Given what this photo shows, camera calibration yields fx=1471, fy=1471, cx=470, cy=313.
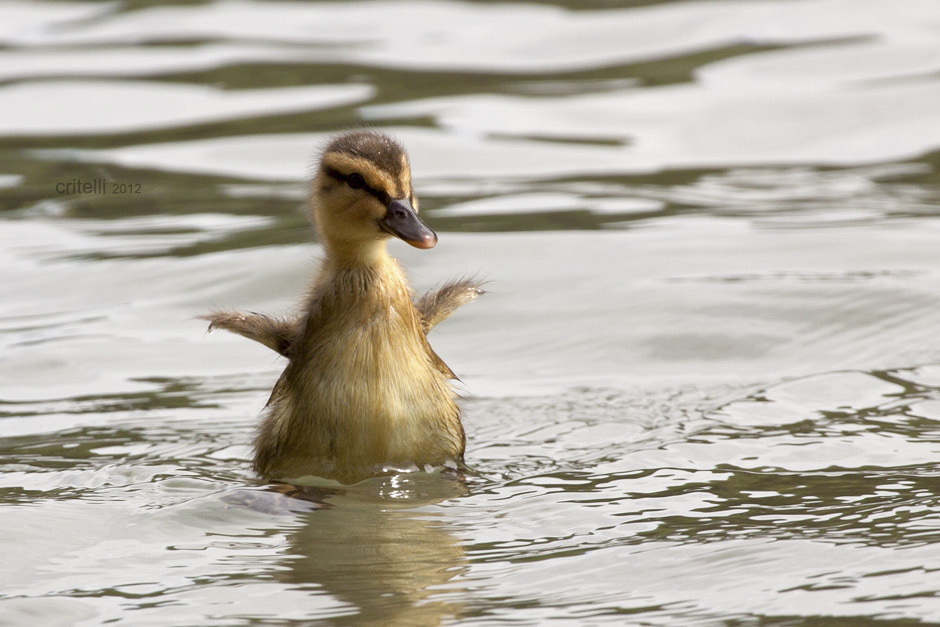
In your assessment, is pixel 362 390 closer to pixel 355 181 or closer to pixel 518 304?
pixel 355 181

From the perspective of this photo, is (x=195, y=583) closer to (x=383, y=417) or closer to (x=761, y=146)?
(x=383, y=417)

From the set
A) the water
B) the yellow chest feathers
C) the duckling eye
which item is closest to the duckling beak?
the duckling eye

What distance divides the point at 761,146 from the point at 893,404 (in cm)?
619

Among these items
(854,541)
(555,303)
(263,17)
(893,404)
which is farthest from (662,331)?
(263,17)

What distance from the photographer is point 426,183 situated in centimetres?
1190

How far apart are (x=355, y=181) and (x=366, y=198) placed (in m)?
0.11

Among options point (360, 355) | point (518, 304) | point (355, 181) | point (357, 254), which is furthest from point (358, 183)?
point (518, 304)

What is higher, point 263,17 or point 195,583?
point 263,17

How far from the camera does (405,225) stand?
18.8ft

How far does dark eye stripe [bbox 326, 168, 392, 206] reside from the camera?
19.0 feet

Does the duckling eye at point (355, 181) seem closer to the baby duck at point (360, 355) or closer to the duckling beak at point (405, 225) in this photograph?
the baby duck at point (360, 355)

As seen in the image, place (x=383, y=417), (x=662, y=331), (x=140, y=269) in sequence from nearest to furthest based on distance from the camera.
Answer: (x=383, y=417)
(x=662, y=331)
(x=140, y=269)

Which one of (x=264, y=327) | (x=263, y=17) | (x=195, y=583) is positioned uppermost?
(x=263, y=17)

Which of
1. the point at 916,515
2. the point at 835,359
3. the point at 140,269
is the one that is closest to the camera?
the point at 916,515
